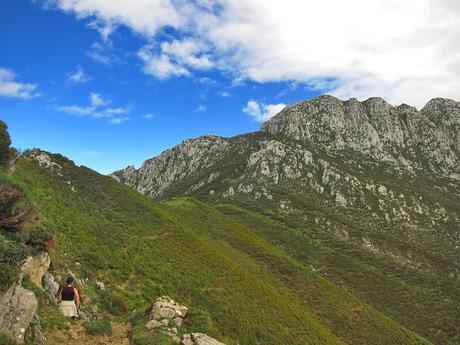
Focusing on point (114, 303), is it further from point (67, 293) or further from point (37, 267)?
point (37, 267)

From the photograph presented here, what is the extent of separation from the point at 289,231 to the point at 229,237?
45752 mm

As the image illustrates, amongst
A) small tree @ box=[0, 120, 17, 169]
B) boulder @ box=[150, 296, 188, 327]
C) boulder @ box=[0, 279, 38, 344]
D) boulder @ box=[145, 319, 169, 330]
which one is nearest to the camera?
boulder @ box=[0, 279, 38, 344]

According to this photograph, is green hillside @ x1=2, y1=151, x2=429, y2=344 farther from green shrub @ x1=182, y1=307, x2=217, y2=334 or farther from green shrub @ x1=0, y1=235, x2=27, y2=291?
green shrub @ x1=0, y1=235, x2=27, y2=291

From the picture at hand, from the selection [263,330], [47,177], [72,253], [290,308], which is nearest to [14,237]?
[72,253]

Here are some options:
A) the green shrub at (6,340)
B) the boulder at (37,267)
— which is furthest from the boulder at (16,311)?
the boulder at (37,267)

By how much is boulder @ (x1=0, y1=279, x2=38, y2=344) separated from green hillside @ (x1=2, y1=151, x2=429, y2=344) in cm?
261

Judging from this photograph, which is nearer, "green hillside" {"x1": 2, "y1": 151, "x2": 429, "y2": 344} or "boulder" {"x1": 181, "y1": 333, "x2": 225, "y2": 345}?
"boulder" {"x1": 181, "y1": 333, "x2": 225, "y2": 345}

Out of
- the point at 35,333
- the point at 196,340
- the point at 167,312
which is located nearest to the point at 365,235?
the point at 167,312

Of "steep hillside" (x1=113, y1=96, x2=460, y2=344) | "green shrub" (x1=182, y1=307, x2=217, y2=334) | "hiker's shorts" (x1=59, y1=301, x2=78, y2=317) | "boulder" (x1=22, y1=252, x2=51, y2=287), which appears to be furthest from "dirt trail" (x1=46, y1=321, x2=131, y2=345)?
"steep hillside" (x1=113, y1=96, x2=460, y2=344)

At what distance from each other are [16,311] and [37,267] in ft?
20.6

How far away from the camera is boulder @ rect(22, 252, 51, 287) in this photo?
19.8 meters

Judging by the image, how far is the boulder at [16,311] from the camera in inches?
596

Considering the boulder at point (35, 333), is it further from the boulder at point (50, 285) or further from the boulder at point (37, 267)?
the boulder at point (50, 285)

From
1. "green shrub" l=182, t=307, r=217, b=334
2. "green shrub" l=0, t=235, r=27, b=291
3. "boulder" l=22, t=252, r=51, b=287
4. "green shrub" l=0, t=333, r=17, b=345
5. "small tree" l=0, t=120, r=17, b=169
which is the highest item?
"small tree" l=0, t=120, r=17, b=169
